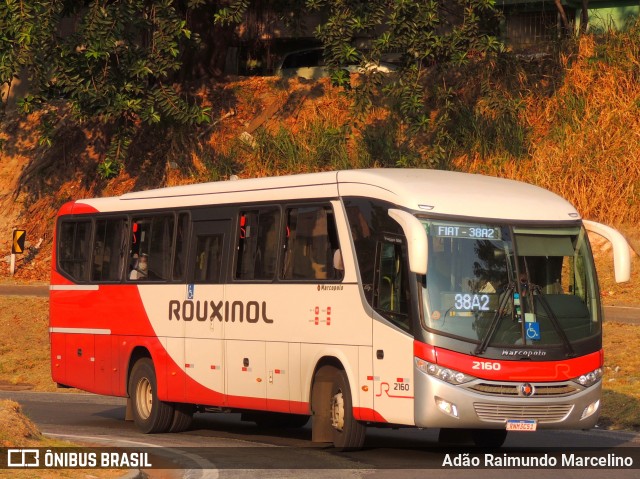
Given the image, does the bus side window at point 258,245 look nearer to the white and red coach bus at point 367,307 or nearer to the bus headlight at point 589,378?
the white and red coach bus at point 367,307

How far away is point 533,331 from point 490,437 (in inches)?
98.3

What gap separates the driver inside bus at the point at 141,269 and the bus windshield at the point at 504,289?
6.02 metres

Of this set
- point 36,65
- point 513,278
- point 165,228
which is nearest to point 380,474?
point 513,278

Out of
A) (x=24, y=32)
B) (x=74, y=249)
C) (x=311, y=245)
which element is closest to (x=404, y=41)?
(x=24, y=32)

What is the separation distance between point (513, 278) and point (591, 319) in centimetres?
109

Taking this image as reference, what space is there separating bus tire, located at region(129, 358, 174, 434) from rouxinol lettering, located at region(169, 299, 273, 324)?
102 cm

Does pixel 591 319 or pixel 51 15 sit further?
pixel 51 15

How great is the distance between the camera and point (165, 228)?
61.3 ft

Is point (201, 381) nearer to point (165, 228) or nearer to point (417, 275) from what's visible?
point (165, 228)

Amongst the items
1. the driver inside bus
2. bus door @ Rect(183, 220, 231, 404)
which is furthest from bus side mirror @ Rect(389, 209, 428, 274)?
the driver inside bus

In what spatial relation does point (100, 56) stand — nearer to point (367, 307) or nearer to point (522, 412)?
point (367, 307)

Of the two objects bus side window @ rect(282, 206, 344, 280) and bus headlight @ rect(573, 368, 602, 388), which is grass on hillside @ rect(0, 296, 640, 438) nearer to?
bus headlight @ rect(573, 368, 602, 388)

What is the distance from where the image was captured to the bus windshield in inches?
543

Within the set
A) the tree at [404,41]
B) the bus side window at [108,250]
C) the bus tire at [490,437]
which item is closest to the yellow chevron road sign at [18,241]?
the tree at [404,41]
